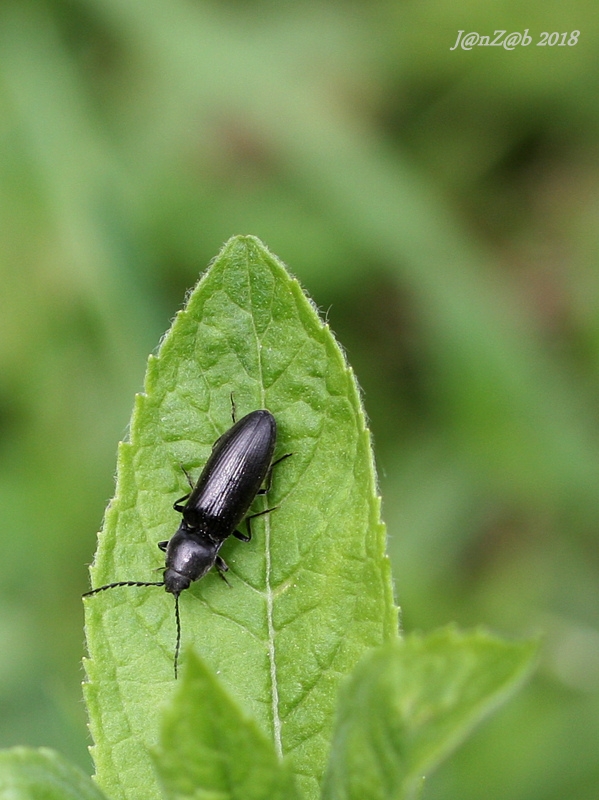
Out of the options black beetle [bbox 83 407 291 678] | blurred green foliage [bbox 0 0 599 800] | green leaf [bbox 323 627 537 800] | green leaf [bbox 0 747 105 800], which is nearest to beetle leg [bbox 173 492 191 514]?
black beetle [bbox 83 407 291 678]

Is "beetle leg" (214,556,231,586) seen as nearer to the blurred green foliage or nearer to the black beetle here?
the black beetle

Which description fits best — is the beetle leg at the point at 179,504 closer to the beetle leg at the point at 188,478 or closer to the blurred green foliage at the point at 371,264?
the beetle leg at the point at 188,478

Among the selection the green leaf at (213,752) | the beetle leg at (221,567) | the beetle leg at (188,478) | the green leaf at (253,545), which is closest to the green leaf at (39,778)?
the green leaf at (213,752)

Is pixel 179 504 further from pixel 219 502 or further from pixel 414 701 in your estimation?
pixel 414 701

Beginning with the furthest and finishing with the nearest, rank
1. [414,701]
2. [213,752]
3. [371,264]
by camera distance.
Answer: [371,264], [213,752], [414,701]

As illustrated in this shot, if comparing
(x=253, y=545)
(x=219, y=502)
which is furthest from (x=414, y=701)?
(x=219, y=502)
